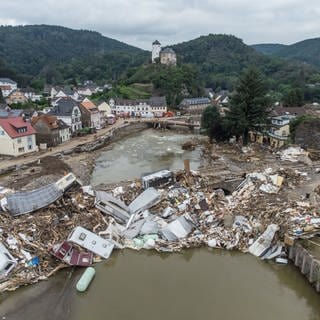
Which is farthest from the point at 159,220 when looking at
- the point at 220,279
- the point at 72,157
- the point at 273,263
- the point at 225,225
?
the point at 72,157

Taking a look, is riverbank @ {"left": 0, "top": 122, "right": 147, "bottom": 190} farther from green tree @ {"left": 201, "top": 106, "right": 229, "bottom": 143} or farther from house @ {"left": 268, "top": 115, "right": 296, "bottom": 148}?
house @ {"left": 268, "top": 115, "right": 296, "bottom": 148}

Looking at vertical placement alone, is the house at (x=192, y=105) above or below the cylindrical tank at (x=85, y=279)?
above

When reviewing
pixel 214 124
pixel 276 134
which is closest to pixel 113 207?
pixel 214 124

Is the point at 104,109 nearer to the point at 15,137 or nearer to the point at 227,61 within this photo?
the point at 15,137

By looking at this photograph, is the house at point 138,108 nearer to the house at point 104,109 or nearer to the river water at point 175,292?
the house at point 104,109

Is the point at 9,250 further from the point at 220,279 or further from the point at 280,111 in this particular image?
the point at 280,111

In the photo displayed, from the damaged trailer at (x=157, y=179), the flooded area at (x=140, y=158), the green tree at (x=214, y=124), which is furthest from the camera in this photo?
the green tree at (x=214, y=124)

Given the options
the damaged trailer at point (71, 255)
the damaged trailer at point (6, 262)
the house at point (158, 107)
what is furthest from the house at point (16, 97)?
the damaged trailer at point (71, 255)
